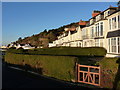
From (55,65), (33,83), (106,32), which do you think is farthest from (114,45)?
(33,83)

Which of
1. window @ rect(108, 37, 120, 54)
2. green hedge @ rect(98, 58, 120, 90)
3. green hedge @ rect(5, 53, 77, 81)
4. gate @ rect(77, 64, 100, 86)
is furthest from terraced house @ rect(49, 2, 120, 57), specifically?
green hedge @ rect(98, 58, 120, 90)

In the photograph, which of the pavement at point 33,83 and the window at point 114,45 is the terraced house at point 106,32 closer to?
the window at point 114,45

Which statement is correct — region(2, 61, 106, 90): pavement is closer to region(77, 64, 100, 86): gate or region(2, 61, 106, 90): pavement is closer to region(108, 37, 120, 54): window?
region(77, 64, 100, 86): gate

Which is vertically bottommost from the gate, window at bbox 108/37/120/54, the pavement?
the pavement

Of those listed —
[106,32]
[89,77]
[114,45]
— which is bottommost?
[89,77]

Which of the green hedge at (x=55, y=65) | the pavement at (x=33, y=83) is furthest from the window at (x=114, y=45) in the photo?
the pavement at (x=33, y=83)

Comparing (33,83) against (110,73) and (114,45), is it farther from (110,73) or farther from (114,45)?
(114,45)

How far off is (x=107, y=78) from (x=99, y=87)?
1147 mm

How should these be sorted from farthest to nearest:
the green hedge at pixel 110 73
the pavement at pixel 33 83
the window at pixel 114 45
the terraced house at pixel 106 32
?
the terraced house at pixel 106 32, the window at pixel 114 45, the pavement at pixel 33 83, the green hedge at pixel 110 73

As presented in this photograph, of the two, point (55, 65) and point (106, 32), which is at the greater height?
point (106, 32)

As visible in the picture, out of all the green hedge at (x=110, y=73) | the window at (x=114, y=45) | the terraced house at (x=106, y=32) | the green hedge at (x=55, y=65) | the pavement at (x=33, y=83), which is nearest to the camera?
the green hedge at (x=110, y=73)

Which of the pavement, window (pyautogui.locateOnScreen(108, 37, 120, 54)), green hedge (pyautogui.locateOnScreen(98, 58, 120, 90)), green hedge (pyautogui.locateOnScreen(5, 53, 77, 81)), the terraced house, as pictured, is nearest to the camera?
green hedge (pyautogui.locateOnScreen(98, 58, 120, 90))

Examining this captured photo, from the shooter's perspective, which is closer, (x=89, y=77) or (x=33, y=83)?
(x=89, y=77)

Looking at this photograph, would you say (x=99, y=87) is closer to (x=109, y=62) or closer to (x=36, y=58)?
(x=109, y=62)
